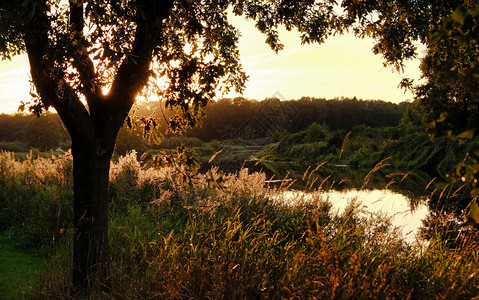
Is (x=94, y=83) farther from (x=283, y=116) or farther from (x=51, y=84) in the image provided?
(x=283, y=116)

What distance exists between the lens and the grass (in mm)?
4418

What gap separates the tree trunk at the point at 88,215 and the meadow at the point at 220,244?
7.2 inches

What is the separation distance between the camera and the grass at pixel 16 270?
14.5 ft

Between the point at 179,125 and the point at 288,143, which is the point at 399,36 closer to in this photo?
the point at 179,125

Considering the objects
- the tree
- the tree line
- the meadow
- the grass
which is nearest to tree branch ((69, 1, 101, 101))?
the tree

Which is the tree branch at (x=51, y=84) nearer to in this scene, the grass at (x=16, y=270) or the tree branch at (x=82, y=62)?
the tree branch at (x=82, y=62)

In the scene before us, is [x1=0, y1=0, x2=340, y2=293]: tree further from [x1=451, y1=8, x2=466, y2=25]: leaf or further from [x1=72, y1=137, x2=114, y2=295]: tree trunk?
[x1=451, y1=8, x2=466, y2=25]: leaf

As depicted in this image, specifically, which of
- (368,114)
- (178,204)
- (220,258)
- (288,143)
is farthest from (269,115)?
(220,258)

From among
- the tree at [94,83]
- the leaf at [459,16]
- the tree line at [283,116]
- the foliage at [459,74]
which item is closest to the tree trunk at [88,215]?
the tree at [94,83]

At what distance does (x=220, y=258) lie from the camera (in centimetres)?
375

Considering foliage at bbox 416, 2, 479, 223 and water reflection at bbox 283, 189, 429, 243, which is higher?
foliage at bbox 416, 2, 479, 223

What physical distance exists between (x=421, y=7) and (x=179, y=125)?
136 inches

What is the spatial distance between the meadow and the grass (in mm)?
31

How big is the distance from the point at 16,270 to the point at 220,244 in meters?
3.44
